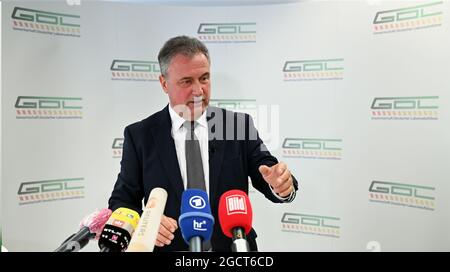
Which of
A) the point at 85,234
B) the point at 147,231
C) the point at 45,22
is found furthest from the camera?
the point at 45,22

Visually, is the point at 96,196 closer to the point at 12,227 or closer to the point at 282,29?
the point at 12,227

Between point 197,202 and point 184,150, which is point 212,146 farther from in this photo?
point 197,202

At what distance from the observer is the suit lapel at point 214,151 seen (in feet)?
4.69

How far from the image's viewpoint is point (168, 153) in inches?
56.9

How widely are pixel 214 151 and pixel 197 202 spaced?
0.66 metres

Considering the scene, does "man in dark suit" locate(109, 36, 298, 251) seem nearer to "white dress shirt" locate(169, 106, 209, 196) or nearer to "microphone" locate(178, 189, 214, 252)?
"white dress shirt" locate(169, 106, 209, 196)

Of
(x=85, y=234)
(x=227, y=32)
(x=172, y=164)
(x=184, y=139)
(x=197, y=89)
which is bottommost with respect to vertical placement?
(x=85, y=234)

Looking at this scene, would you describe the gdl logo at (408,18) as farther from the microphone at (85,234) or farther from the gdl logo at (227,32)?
the microphone at (85,234)

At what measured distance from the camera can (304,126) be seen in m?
2.04

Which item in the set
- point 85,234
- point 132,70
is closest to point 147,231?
point 85,234

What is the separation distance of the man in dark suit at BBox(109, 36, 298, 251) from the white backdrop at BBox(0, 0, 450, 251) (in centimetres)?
39
